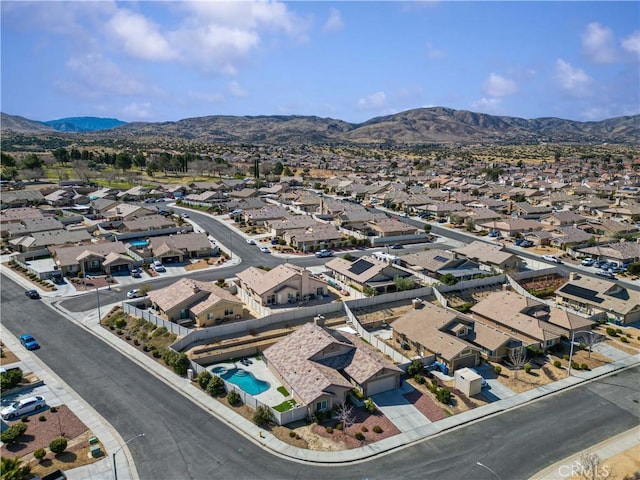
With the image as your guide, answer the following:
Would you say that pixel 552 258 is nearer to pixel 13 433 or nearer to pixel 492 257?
pixel 492 257

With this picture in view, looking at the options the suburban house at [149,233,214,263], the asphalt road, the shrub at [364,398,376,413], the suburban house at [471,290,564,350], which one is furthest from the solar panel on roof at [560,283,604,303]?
the suburban house at [149,233,214,263]

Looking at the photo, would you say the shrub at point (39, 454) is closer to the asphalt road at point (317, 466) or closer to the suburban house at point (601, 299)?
the asphalt road at point (317, 466)

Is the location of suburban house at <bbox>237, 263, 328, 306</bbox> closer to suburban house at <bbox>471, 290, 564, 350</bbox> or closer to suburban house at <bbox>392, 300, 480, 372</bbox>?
suburban house at <bbox>392, 300, 480, 372</bbox>

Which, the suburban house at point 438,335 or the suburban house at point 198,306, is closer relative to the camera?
the suburban house at point 438,335

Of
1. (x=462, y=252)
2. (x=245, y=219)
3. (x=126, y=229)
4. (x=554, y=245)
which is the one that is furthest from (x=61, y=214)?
(x=554, y=245)

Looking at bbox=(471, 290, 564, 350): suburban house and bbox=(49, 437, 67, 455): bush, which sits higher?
bbox=(471, 290, 564, 350): suburban house

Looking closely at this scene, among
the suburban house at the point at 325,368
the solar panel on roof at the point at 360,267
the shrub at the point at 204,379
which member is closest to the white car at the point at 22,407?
the shrub at the point at 204,379

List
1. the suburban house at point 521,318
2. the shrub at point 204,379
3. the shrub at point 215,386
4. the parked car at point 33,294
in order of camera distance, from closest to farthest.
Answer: the shrub at point 215,386
the shrub at point 204,379
the suburban house at point 521,318
the parked car at point 33,294

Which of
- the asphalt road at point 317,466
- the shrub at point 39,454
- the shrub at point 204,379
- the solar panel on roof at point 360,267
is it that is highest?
the solar panel on roof at point 360,267
